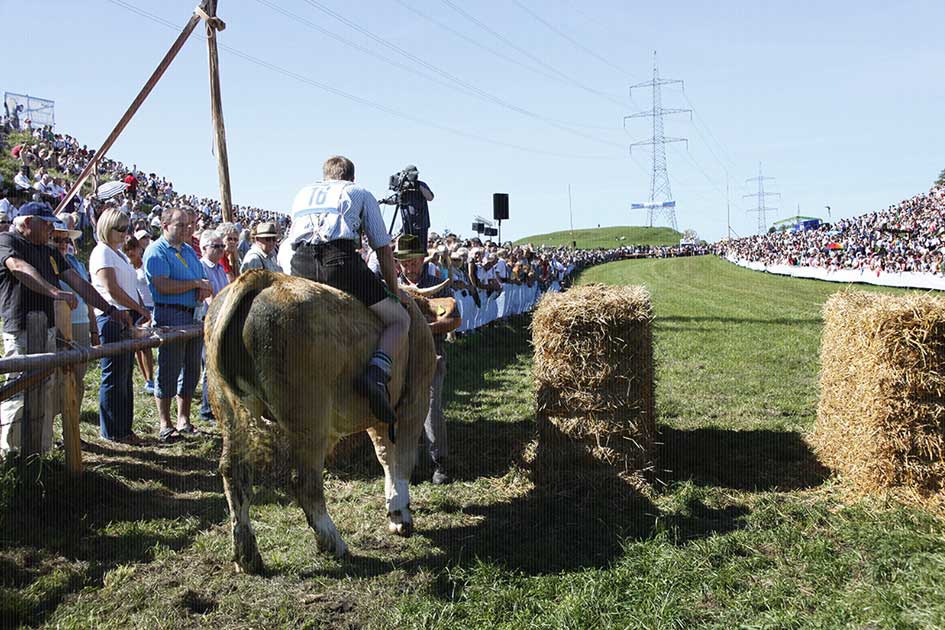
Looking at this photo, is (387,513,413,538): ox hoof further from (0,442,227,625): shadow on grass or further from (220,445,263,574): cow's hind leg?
(0,442,227,625): shadow on grass

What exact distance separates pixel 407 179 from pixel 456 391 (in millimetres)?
3212

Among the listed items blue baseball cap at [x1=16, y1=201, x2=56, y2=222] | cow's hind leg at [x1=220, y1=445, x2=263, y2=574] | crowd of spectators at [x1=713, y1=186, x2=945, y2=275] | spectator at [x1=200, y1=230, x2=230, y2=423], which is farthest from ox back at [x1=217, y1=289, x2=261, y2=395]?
crowd of spectators at [x1=713, y1=186, x2=945, y2=275]

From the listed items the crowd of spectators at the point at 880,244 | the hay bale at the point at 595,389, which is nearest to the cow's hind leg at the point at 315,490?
the hay bale at the point at 595,389

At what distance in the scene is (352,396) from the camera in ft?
15.2

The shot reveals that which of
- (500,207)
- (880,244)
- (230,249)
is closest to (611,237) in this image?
(880,244)

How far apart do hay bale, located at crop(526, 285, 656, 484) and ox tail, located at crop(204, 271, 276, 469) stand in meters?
2.62

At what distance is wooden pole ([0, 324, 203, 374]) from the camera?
15.1 feet

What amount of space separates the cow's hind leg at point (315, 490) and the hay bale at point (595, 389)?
2177 mm

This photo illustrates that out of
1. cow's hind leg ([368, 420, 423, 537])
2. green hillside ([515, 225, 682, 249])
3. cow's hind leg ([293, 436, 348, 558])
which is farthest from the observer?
green hillside ([515, 225, 682, 249])

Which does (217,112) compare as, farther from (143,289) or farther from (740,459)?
(740,459)

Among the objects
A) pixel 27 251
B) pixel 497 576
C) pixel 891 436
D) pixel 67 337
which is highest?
pixel 27 251

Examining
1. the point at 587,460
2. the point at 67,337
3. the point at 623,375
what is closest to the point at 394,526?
the point at 587,460

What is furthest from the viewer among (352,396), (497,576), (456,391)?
(456,391)

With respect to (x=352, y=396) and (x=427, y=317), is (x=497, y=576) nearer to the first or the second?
(x=352, y=396)
